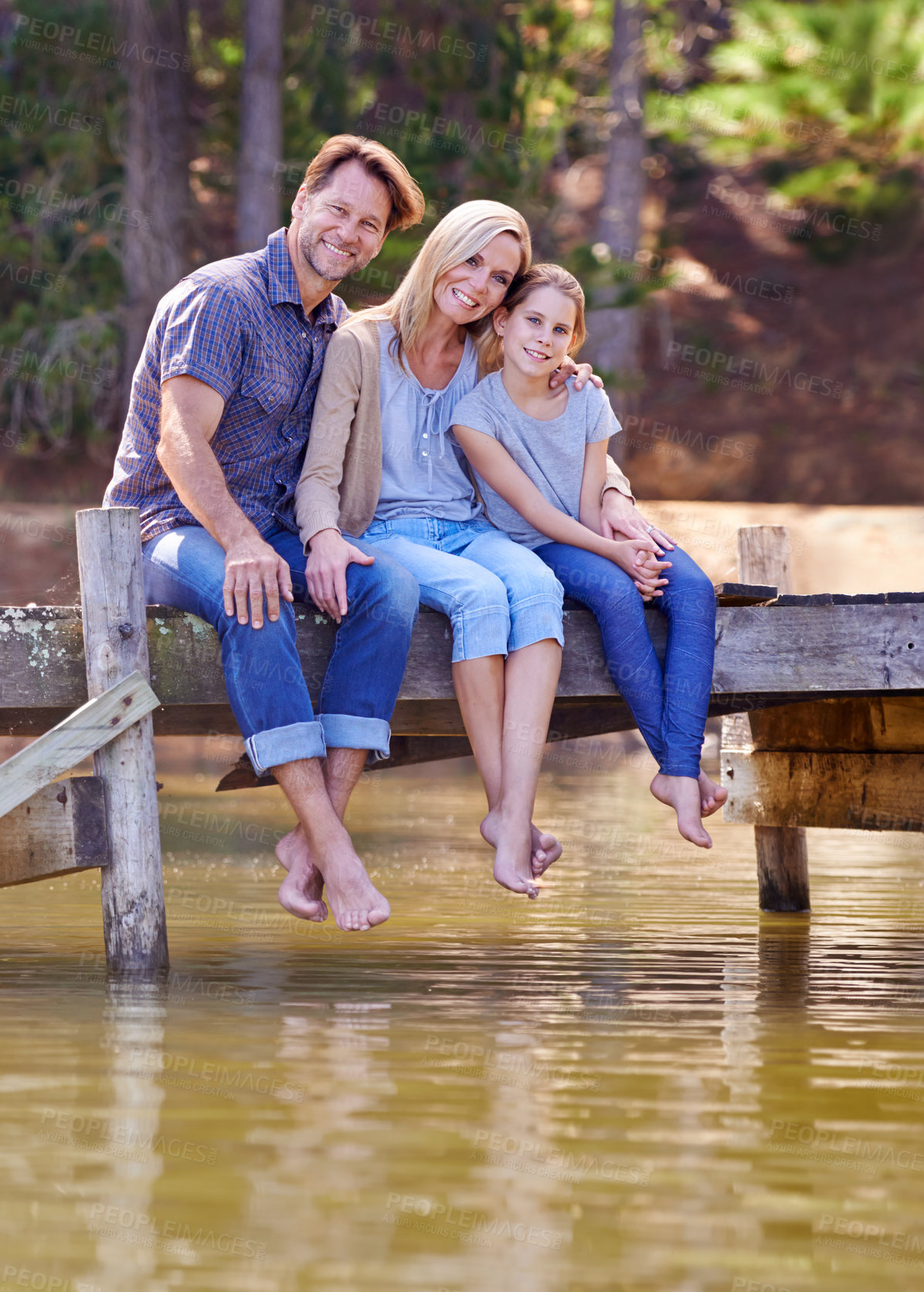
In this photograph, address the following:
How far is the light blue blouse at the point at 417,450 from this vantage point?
4.15 m

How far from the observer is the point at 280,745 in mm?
3635

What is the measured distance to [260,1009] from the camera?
355 cm

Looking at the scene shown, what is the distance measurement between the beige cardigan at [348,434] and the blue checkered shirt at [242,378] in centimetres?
8

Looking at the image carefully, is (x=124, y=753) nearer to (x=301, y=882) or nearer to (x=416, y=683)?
(x=301, y=882)

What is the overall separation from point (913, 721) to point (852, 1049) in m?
1.96

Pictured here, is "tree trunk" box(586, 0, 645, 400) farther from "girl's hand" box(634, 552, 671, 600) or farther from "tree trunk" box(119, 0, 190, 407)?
"girl's hand" box(634, 552, 671, 600)

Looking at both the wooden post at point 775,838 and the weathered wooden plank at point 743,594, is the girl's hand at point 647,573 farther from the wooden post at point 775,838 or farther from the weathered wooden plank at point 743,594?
the wooden post at point 775,838

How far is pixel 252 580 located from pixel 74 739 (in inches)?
22.4

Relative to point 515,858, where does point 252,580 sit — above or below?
above

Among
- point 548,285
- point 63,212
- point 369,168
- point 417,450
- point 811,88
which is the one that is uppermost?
point 811,88

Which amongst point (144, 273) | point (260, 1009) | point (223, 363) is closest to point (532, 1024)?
point (260, 1009)

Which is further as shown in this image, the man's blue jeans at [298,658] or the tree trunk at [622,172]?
the tree trunk at [622,172]

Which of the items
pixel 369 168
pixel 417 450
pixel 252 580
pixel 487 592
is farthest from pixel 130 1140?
pixel 369 168

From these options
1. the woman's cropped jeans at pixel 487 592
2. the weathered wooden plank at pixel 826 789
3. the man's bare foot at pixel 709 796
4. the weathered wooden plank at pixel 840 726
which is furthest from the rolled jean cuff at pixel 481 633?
the weathered wooden plank at pixel 826 789
